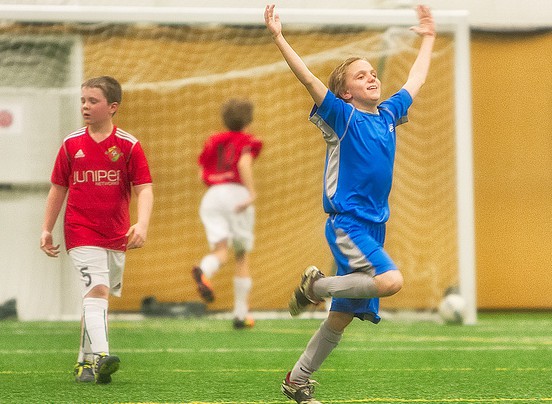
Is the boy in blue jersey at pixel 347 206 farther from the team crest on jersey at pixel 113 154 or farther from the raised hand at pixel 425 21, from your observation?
the team crest on jersey at pixel 113 154

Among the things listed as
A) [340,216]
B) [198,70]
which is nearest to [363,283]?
[340,216]

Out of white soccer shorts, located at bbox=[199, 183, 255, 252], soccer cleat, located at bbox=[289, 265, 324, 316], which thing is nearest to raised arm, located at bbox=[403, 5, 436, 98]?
soccer cleat, located at bbox=[289, 265, 324, 316]

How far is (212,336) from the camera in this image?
7816mm

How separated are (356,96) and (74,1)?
17.9 feet

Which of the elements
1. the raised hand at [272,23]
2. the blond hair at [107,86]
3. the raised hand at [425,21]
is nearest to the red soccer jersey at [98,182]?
the blond hair at [107,86]

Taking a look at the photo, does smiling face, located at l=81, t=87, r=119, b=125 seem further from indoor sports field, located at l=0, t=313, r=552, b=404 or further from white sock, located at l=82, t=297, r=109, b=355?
indoor sports field, located at l=0, t=313, r=552, b=404

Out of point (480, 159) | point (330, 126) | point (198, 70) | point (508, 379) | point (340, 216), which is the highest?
point (198, 70)

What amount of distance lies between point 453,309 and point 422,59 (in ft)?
14.8

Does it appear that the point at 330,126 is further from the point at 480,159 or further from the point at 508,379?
the point at 480,159

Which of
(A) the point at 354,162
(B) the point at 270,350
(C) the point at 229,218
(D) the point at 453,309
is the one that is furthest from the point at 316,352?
(D) the point at 453,309

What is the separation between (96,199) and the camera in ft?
17.1

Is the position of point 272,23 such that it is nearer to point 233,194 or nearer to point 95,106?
point 95,106

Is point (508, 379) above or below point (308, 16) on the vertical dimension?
below

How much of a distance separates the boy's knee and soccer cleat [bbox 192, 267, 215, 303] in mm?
4203
